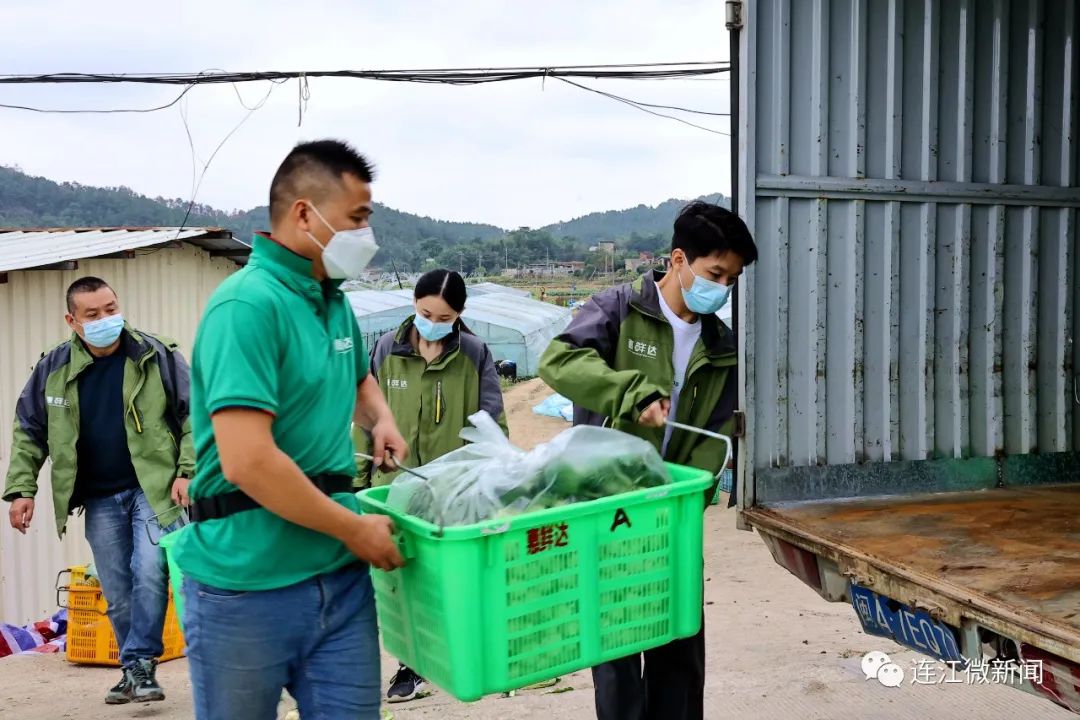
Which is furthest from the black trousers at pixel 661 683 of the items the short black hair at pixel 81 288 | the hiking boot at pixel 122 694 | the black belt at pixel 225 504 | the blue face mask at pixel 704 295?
the short black hair at pixel 81 288

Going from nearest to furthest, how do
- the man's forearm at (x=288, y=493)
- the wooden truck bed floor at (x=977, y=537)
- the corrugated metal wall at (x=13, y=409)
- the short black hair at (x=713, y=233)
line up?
the man's forearm at (x=288, y=493), the wooden truck bed floor at (x=977, y=537), the short black hair at (x=713, y=233), the corrugated metal wall at (x=13, y=409)

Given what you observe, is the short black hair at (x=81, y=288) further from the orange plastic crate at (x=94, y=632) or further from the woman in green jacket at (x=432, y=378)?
the orange plastic crate at (x=94, y=632)

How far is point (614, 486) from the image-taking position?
2537 millimetres

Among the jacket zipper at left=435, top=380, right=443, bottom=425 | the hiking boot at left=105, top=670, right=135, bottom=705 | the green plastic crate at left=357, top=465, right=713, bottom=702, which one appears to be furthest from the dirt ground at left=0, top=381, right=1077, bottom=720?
the green plastic crate at left=357, top=465, right=713, bottom=702

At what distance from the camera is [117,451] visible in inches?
195

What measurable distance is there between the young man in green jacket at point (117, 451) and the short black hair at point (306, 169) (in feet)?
9.30

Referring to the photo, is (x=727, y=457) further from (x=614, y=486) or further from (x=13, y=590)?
(x=13, y=590)

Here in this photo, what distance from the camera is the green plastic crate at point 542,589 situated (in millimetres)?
2203

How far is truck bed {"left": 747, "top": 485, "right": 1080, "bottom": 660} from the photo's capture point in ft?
9.22

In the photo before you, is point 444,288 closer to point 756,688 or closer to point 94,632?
point 756,688

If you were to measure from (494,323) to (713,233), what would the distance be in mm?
20344

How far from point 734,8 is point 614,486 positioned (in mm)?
2167

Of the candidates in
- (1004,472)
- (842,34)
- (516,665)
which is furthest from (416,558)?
(1004,472)

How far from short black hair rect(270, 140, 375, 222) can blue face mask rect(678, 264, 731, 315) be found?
4.47 ft
